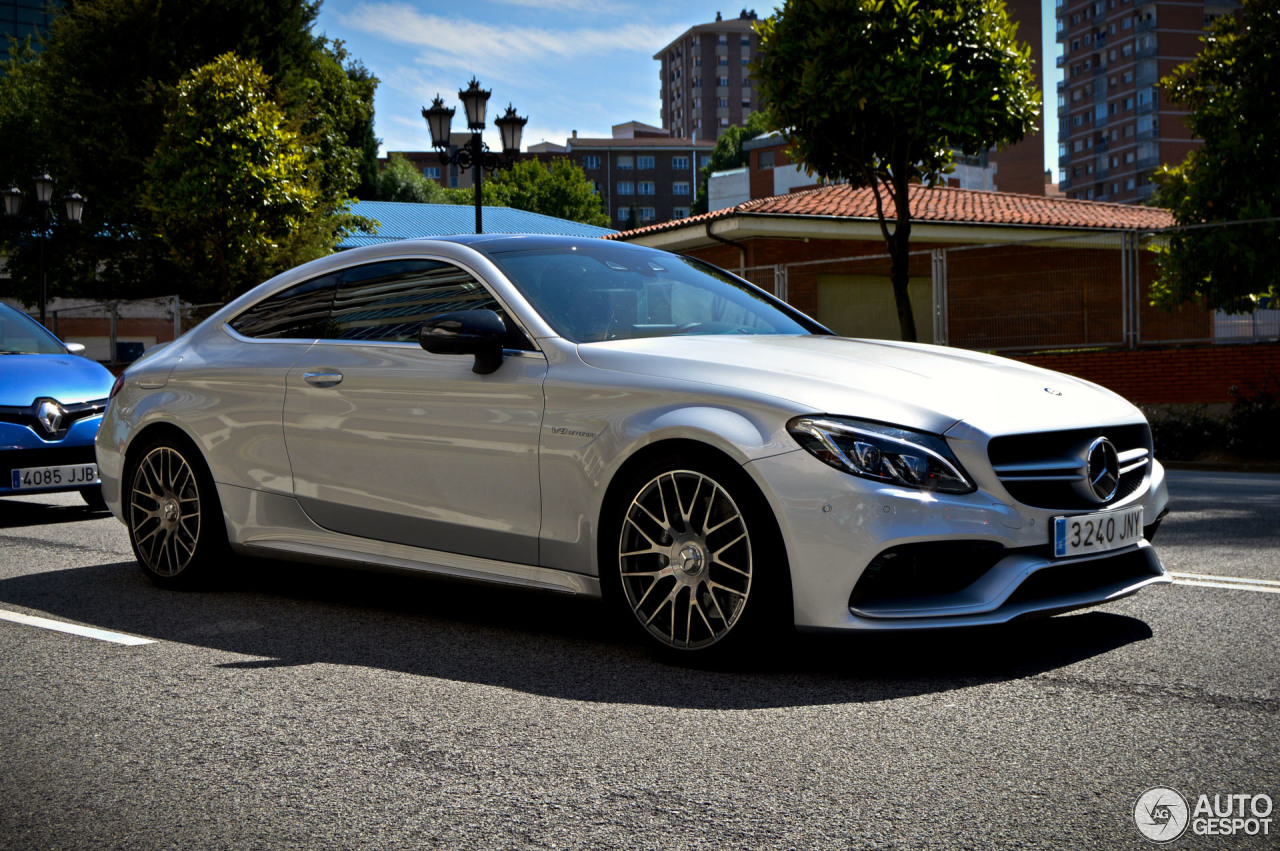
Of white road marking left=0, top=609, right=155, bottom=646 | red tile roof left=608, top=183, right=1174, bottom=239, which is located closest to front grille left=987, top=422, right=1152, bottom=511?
white road marking left=0, top=609, right=155, bottom=646

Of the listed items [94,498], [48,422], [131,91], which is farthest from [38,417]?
[131,91]

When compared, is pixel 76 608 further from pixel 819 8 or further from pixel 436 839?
pixel 819 8

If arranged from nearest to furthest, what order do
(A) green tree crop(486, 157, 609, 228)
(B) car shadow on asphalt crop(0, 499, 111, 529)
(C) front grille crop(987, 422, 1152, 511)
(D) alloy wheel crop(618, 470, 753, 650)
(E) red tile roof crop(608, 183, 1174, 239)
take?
(C) front grille crop(987, 422, 1152, 511), (D) alloy wheel crop(618, 470, 753, 650), (B) car shadow on asphalt crop(0, 499, 111, 529), (E) red tile roof crop(608, 183, 1174, 239), (A) green tree crop(486, 157, 609, 228)

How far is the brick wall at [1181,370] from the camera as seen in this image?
1620 cm

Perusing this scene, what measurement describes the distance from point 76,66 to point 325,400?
3260 cm

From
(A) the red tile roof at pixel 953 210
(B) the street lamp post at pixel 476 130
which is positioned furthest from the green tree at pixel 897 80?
(A) the red tile roof at pixel 953 210

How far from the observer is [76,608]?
552 centimetres

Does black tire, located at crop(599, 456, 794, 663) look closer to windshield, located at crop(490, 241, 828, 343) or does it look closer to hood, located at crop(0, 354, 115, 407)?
windshield, located at crop(490, 241, 828, 343)

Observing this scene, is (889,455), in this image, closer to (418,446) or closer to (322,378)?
(418,446)

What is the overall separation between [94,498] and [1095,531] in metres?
7.66

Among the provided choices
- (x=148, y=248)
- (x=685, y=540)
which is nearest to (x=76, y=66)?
(x=148, y=248)

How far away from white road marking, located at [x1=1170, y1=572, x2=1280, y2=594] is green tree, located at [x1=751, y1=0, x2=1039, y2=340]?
12532mm

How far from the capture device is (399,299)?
5.33 m

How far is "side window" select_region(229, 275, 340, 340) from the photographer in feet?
18.5
